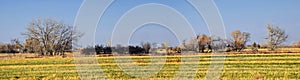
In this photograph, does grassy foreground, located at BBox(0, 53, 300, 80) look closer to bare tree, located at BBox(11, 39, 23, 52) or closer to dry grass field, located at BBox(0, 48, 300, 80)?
dry grass field, located at BBox(0, 48, 300, 80)

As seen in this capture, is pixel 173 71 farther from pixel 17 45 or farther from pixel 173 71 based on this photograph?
pixel 17 45

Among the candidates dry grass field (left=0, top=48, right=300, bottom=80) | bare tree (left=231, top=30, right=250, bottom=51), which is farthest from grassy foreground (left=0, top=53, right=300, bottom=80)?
bare tree (left=231, top=30, right=250, bottom=51)

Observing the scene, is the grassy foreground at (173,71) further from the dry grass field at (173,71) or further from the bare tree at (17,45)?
the bare tree at (17,45)

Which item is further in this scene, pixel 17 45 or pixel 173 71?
pixel 17 45

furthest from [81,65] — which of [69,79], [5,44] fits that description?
[5,44]

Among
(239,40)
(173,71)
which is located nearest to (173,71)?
(173,71)

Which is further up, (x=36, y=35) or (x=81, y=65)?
(x=36, y=35)

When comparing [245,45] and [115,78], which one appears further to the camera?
[245,45]

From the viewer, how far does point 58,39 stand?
62688 mm

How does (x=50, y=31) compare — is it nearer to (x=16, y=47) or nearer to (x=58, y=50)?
(x=58, y=50)

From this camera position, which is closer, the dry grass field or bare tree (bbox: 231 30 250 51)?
the dry grass field

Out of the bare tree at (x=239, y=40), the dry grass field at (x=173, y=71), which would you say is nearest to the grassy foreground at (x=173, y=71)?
the dry grass field at (x=173, y=71)

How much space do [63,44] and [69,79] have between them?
4805 centimetres

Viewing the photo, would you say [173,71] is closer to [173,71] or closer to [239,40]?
[173,71]
